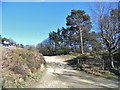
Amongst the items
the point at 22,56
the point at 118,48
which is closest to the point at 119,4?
the point at 118,48

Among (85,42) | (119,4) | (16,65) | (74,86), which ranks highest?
(119,4)

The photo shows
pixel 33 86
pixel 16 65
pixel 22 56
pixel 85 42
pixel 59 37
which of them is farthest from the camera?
pixel 59 37

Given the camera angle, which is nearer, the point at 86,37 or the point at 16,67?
the point at 16,67

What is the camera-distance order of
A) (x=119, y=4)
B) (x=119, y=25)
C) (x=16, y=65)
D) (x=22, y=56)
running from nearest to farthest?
(x=16, y=65) < (x=22, y=56) < (x=119, y=25) < (x=119, y=4)

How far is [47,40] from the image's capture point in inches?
2109

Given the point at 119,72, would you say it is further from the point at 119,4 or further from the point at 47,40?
the point at 47,40

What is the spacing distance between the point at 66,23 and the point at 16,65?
29.3 metres

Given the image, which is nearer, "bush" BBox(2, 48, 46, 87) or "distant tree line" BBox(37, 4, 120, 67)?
"bush" BBox(2, 48, 46, 87)

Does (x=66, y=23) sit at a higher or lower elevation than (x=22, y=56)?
higher

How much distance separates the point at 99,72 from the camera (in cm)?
2033

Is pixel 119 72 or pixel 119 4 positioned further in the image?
pixel 119 4

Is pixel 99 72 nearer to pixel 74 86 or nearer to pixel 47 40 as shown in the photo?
pixel 74 86

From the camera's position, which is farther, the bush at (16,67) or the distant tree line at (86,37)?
the distant tree line at (86,37)

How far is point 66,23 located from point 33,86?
1221 inches
